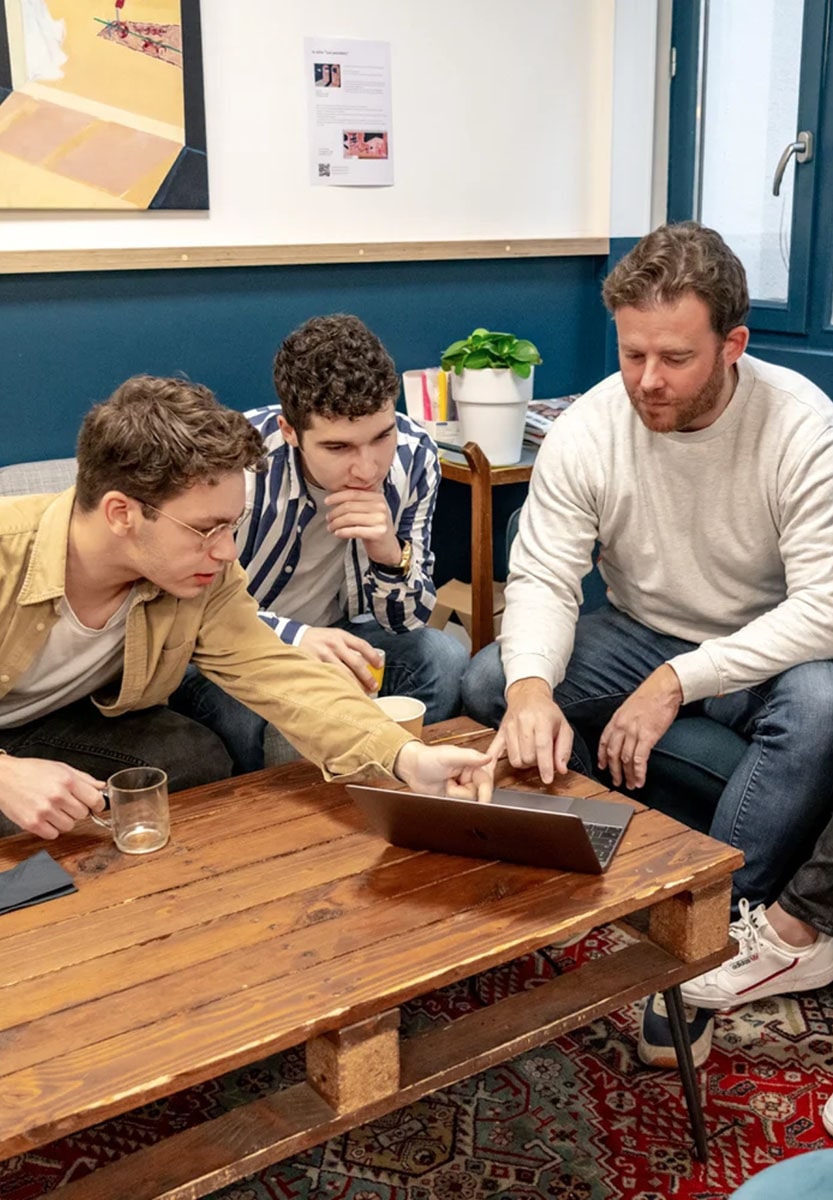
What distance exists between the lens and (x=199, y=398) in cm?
167

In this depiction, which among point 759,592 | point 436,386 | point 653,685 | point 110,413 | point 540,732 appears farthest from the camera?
point 436,386

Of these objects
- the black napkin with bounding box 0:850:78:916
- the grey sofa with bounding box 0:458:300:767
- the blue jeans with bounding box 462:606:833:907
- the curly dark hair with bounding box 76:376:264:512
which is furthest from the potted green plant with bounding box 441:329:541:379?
the black napkin with bounding box 0:850:78:916

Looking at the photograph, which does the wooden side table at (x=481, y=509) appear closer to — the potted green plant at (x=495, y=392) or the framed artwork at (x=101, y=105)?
the potted green plant at (x=495, y=392)

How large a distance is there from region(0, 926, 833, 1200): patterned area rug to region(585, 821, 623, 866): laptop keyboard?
1.47 ft

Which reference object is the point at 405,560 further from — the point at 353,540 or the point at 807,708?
the point at 807,708

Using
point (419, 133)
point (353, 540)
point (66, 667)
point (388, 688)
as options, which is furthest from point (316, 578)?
point (419, 133)

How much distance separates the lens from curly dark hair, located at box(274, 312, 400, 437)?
207 cm

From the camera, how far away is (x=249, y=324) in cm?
304

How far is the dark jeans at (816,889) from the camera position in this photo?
6.14ft

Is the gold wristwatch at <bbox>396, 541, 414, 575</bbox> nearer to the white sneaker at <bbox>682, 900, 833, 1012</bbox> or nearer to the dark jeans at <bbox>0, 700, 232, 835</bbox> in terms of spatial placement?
the dark jeans at <bbox>0, 700, 232, 835</bbox>

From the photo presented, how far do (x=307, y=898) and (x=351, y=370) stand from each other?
974 millimetres

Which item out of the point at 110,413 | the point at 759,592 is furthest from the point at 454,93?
the point at 110,413

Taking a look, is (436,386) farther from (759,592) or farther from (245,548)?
(759,592)

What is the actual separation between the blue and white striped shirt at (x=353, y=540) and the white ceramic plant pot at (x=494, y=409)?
0.48 metres
